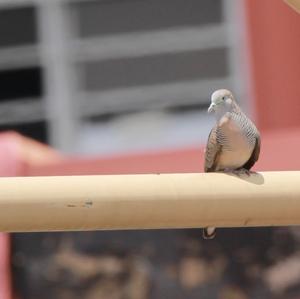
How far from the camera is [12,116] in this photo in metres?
9.52

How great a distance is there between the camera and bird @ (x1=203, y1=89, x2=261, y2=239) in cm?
342

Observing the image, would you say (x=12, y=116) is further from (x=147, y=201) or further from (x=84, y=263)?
(x=147, y=201)

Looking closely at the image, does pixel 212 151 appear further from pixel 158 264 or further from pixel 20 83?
pixel 20 83

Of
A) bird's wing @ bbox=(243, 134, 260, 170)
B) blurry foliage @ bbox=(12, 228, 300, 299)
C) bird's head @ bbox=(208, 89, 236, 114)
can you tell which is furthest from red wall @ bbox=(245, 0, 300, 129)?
bird's head @ bbox=(208, 89, 236, 114)

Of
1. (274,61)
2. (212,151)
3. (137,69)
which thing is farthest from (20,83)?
(212,151)

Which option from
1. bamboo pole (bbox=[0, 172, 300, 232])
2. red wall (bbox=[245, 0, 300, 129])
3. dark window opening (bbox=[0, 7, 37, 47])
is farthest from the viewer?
dark window opening (bbox=[0, 7, 37, 47])

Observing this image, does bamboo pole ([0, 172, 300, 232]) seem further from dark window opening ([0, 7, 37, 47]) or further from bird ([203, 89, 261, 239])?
dark window opening ([0, 7, 37, 47])

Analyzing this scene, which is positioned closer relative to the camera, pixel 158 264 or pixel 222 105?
pixel 222 105

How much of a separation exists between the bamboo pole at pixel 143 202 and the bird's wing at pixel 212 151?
1004mm

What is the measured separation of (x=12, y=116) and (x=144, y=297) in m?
3.86

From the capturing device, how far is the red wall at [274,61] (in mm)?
7398

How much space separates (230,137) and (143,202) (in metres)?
1.07

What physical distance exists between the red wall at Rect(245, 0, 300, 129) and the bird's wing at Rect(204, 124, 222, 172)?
146 inches

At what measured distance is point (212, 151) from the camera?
11.7 feet
